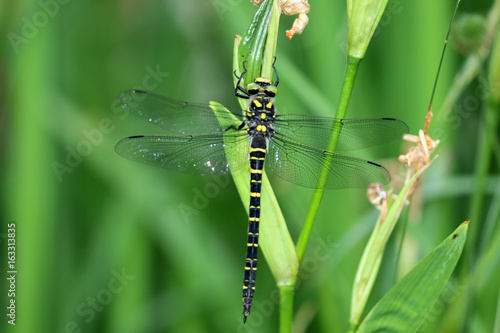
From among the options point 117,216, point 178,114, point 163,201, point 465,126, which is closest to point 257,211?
point 178,114

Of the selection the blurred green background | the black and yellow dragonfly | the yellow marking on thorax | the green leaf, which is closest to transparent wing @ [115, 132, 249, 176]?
the black and yellow dragonfly

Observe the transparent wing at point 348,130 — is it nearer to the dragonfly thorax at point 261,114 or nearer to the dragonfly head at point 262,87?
the dragonfly thorax at point 261,114

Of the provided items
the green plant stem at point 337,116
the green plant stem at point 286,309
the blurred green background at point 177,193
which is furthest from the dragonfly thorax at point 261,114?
the green plant stem at point 286,309

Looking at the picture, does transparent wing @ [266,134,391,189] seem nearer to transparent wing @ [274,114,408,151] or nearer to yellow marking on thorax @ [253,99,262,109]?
transparent wing @ [274,114,408,151]

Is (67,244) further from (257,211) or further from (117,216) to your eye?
(257,211)

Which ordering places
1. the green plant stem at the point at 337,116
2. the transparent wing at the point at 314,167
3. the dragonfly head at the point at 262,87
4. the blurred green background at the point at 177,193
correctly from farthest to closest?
the blurred green background at the point at 177,193 < the transparent wing at the point at 314,167 < the dragonfly head at the point at 262,87 < the green plant stem at the point at 337,116

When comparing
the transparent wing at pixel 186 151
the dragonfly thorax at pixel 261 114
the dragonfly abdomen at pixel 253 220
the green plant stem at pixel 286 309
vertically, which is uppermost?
the dragonfly thorax at pixel 261 114

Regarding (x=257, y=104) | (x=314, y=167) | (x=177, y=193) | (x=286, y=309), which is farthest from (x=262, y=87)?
(x=177, y=193)
